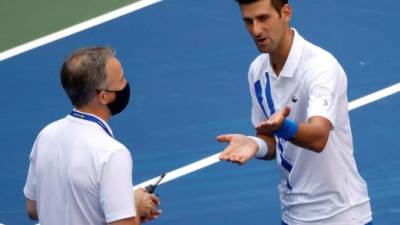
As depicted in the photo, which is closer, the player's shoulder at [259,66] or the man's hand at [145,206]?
the man's hand at [145,206]

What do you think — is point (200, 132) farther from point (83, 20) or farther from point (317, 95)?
point (317, 95)

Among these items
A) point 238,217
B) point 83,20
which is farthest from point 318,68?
point 83,20

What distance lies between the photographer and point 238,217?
35.0ft

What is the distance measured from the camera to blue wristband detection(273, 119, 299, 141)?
724 cm

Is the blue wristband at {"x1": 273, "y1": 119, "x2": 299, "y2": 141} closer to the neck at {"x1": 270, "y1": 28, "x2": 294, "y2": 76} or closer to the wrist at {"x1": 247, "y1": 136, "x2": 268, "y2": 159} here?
the wrist at {"x1": 247, "y1": 136, "x2": 268, "y2": 159}

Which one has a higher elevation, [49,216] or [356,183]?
[49,216]

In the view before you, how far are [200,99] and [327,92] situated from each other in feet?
15.7

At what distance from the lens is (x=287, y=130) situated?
726 centimetres

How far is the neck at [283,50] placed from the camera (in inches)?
318

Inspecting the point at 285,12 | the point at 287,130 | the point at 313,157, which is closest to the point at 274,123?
the point at 287,130

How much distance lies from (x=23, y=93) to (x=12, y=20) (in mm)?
1759

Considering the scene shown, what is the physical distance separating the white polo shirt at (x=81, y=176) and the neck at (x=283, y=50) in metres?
1.55

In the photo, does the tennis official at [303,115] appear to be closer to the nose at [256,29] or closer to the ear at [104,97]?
the nose at [256,29]

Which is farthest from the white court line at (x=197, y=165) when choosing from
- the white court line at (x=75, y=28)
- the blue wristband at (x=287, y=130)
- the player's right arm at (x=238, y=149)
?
the blue wristband at (x=287, y=130)
